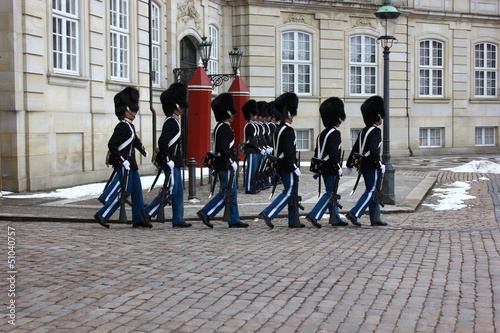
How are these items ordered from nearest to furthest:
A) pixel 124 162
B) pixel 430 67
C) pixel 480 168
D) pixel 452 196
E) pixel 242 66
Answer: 1. pixel 124 162
2. pixel 452 196
3. pixel 480 168
4. pixel 242 66
5. pixel 430 67

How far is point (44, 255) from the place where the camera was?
820 cm

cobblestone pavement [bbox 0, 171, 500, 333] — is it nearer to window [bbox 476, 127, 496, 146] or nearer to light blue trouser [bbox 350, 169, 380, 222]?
light blue trouser [bbox 350, 169, 380, 222]

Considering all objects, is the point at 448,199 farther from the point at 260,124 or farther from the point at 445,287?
the point at 445,287

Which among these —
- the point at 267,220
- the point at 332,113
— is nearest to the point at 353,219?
the point at 267,220

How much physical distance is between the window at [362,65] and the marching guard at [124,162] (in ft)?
65.7

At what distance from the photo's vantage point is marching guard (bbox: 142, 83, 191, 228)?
422 inches

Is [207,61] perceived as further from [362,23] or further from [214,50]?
[362,23]

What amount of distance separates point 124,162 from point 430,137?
23.4 m

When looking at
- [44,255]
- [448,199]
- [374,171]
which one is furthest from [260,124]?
[44,255]

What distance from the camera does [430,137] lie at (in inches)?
1264

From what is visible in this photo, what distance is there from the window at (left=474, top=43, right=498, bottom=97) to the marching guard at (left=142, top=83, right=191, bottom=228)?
2474 centimetres

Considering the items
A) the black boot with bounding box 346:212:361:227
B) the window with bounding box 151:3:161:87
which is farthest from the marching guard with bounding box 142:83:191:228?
the window with bounding box 151:3:161:87

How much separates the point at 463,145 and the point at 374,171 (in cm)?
2255

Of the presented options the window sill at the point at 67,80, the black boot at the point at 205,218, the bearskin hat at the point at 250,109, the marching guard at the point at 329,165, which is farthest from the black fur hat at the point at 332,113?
Answer: the window sill at the point at 67,80
